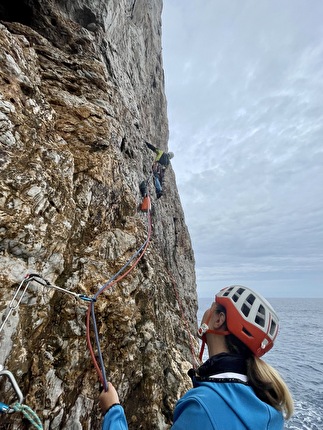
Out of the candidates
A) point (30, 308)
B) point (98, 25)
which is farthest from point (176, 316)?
point (98, 25)

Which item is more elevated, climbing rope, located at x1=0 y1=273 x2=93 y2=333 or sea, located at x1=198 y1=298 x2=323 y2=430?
climbing rope, located at x1=0 y1=273 x2=93 y2=333

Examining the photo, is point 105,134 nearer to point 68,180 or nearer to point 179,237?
point 68,180

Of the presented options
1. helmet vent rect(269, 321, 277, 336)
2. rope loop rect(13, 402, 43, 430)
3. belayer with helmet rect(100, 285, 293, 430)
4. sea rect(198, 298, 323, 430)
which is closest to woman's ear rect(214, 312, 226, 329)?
belayer with helmet rect(100, 285, 293, 430)

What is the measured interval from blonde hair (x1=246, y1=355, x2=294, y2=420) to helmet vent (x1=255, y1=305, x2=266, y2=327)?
23.9 inches

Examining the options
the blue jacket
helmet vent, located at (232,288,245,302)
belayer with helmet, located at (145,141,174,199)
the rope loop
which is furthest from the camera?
belayer with helmet, located at (145,141,174,199)

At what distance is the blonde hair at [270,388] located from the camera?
2.34 metres

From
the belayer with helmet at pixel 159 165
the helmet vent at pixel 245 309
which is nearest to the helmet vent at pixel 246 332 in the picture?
the helmet vent at pixel 245 309

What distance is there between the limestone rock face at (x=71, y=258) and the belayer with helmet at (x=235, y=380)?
1.29 metres

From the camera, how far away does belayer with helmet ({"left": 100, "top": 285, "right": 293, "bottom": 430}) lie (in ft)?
6.37

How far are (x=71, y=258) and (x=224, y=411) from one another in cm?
341

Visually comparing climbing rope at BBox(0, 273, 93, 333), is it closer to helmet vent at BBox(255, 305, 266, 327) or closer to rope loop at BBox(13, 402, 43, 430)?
rope loop at BBox(13, 402, 43, 430)

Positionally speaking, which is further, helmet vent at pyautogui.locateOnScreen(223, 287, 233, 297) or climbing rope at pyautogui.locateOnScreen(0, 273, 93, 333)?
helmet vent at pyautogui.locateOnScreen(223, 287, 233, 297)

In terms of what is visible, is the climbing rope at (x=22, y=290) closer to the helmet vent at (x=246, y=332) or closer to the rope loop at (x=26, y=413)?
the rope loop at (x=26, y=413)

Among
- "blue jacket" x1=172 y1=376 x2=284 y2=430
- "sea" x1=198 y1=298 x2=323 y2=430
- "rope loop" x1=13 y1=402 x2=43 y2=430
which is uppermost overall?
"blue jacket" x1=172 y1=376 x2=284 y2=430
